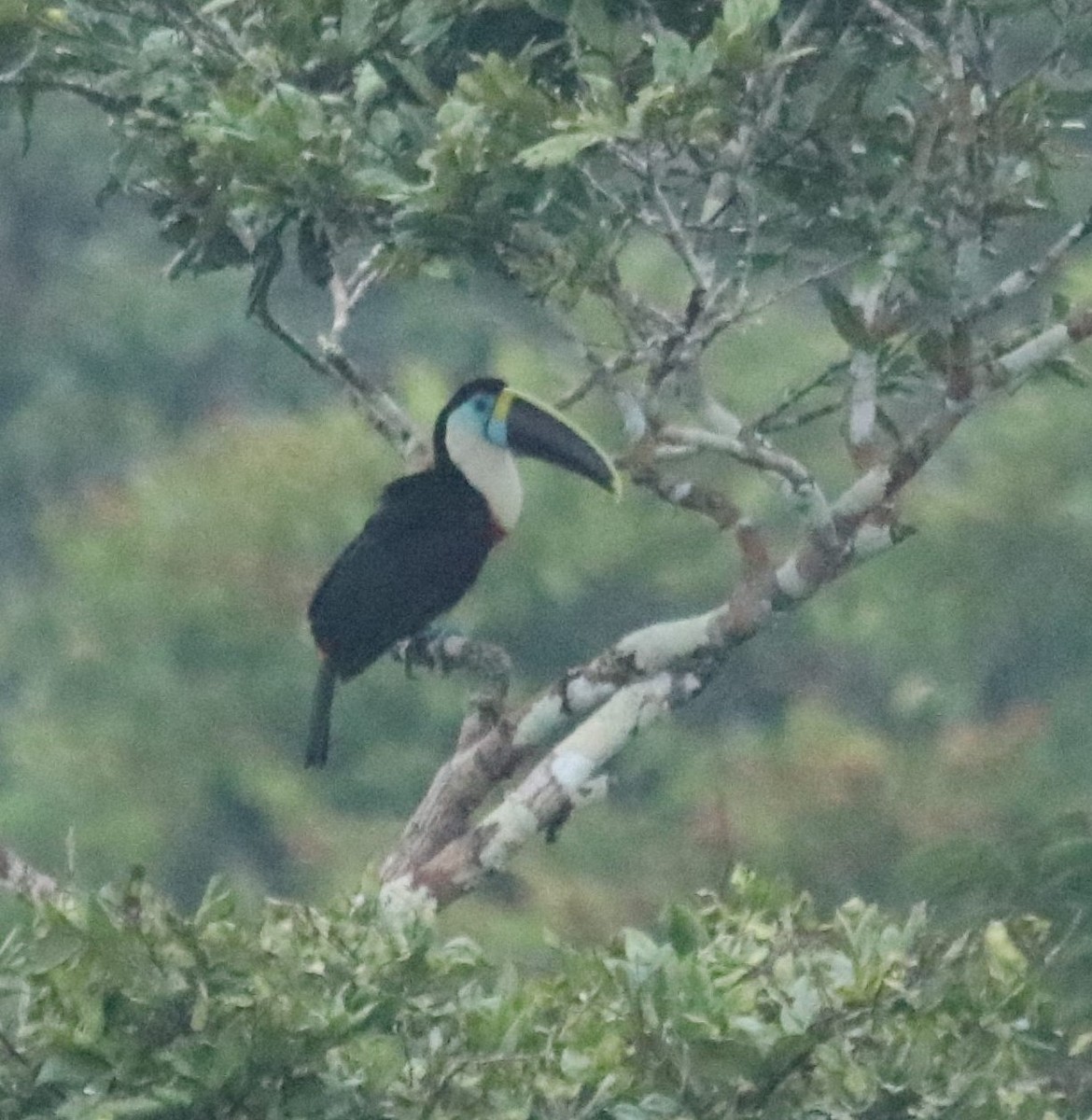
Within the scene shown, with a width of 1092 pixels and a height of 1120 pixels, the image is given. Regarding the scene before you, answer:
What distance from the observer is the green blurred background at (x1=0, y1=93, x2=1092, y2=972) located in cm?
1347

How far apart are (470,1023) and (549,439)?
2.06 metres

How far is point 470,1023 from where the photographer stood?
4.34 meters

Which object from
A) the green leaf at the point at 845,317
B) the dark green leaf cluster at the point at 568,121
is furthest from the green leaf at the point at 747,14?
the green leaf at the point at 845,317

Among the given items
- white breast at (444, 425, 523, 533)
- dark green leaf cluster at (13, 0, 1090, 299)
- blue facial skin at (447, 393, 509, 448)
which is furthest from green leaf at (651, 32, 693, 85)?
white breast at (444, 425, 523, 533)

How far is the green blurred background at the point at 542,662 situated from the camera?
13.5 m

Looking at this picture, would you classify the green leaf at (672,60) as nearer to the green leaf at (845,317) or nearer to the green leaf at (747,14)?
the green leaf at (747,14)

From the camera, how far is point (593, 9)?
187 inches

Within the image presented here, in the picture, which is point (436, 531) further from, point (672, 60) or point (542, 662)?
point (542, 662)

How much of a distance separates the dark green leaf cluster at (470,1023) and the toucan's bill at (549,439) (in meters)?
1.38

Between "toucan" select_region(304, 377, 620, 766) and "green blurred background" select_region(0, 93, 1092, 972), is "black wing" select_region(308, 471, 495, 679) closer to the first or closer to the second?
"toucan" select_region(304, 377, 620, 766)

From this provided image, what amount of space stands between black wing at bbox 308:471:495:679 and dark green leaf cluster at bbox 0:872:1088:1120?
2.07 m

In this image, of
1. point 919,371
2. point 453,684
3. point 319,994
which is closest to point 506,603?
point 453,684

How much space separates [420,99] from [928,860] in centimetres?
325

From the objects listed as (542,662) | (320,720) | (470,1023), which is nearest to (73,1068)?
(470,1023)
